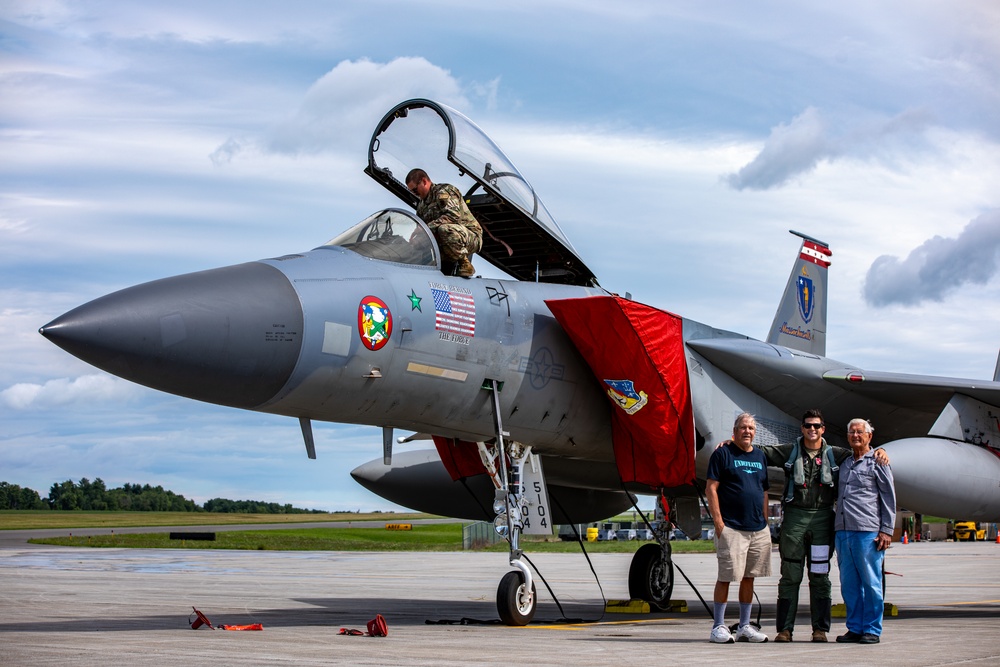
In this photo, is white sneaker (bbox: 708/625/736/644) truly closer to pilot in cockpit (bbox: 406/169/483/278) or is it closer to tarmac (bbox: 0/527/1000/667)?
tarmac (bbox: 0/527/1000/667)

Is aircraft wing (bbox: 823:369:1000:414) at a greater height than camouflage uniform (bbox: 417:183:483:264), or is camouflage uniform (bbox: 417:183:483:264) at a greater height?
camouflage uniform (bbox: 417:183:483:264)

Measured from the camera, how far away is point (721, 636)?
290 inches

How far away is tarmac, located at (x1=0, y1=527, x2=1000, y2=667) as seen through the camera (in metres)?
6.19

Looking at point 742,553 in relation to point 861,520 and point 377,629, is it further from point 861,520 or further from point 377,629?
point 377,629

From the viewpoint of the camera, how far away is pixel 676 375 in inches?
386

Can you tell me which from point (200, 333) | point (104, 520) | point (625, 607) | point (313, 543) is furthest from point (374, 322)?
point (104, 520)

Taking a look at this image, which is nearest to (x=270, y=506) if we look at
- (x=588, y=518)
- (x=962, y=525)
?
(x=962, y=525)

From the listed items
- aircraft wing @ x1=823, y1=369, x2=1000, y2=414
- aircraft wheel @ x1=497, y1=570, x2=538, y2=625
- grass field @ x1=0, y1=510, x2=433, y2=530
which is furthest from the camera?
grass field @ x1=0, y1=510, x2=433, y2=530

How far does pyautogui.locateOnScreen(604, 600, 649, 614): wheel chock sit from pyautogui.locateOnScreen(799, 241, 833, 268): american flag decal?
662cm

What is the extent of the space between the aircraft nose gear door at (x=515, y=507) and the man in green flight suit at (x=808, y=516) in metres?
1.94

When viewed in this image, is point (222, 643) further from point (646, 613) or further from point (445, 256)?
point (646, 613)

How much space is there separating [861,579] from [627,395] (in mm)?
2791

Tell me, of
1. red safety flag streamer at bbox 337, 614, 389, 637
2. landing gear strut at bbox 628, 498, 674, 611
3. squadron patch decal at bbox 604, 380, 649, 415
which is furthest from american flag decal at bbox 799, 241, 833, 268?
red safety flag streamer at bbox 337, 614, 389, 637

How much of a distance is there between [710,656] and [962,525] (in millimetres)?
44766
